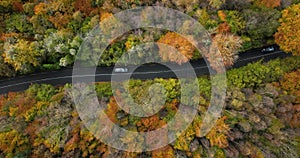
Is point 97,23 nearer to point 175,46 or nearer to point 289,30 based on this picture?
point 175,46

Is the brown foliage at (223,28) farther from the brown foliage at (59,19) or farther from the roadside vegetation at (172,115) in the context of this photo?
the brown foliage at (59,19)

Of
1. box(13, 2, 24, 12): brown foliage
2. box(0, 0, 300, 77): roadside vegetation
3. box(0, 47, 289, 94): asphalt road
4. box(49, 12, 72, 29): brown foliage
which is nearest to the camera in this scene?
box(0, 0, 300, 77): roadside vegetation

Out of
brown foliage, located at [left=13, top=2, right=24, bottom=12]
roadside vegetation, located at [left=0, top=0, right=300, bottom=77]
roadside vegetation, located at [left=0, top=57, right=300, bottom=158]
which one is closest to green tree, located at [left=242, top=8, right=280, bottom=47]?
roadside vegetation, located at [left=0, top=0, right=300, bottom=77]

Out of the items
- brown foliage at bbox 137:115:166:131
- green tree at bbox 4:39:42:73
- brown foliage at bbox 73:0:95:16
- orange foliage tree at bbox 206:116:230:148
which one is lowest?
orange foliage tree at bbox 206:116:230:148

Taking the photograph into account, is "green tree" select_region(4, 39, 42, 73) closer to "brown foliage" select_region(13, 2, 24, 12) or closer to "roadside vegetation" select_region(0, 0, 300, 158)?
"roadside vegetation" select_region(0, 0, 300, 158)

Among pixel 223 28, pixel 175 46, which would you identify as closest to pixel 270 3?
pixel 223 28

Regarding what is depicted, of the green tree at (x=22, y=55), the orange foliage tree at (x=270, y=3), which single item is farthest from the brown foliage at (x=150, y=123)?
the orange foliage tree at (x=270, y=3)

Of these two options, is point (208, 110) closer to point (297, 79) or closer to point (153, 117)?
point (153, 117)

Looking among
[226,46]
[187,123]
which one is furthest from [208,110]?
[226,46]
